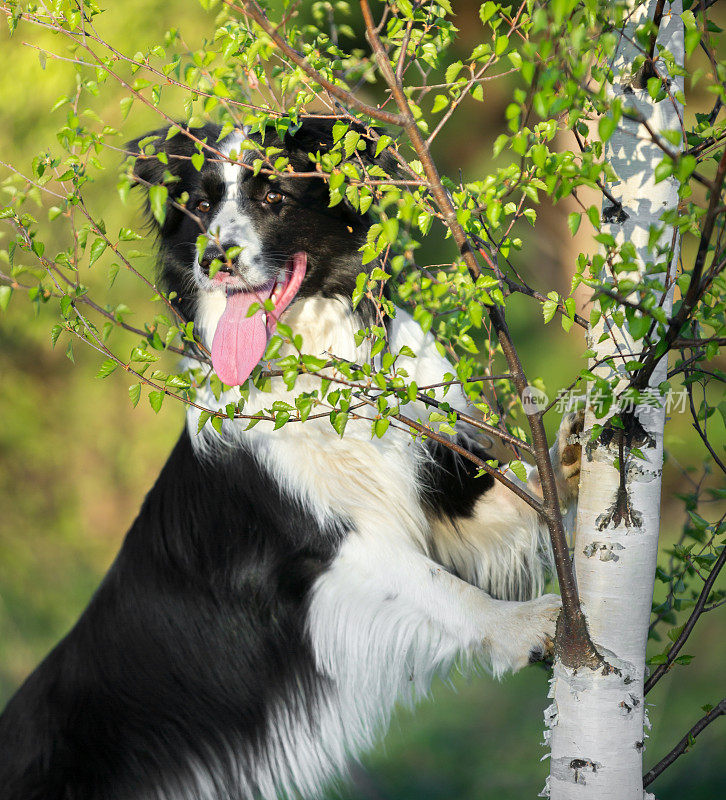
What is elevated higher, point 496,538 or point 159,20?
point 159,20

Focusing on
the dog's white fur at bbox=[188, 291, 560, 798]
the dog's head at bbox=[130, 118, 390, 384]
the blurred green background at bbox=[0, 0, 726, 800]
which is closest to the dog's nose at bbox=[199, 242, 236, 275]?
the dog's head at bbox=[130, 118, 390, 384]

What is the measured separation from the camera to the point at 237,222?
2.26 meters

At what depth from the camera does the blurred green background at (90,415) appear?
5.42m

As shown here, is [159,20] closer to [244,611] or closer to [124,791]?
[244,611]

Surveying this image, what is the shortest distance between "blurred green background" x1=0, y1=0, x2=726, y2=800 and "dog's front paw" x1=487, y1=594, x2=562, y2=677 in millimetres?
2319

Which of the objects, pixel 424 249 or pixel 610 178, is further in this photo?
pixel 424 249

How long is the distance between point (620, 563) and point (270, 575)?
1.17 meters

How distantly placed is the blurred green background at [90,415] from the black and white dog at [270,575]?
193cm

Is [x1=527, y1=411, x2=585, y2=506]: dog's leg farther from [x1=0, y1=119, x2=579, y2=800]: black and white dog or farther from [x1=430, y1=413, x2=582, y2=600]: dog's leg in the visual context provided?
[x1=430, y1=413, x2=582, y2=600]: dog's leg

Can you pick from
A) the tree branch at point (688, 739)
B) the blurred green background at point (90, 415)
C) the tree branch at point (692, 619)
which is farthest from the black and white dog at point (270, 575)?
A: the blurred green background at point (90, 415)

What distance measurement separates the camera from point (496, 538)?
2.58 meters

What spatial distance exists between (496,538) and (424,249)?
4.09m

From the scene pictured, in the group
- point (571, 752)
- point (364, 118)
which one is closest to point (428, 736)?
point (571, 752)

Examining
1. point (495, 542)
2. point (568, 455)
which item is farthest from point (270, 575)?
point (568, 455)
